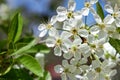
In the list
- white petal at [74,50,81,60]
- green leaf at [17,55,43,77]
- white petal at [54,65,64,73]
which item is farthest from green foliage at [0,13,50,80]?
white petal at [74,50,81,60]

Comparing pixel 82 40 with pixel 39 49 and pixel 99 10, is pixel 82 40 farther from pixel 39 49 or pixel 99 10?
pixel 39 49

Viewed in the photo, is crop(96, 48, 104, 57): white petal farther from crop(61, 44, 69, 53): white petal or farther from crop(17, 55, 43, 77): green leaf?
crop(17, 55, 43, 77): green leaf

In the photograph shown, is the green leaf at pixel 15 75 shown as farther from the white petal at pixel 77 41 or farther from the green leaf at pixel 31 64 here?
the white petal at pixel 77 41

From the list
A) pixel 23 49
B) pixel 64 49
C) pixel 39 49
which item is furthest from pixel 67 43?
pixel 39 49

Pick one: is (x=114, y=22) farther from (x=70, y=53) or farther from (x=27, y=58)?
(x=27, y=58)

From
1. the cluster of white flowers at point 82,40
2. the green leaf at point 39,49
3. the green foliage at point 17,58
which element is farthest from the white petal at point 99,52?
the green leaf at point 39,49

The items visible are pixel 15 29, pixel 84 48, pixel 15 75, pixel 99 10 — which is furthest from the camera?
pixel 15 29
